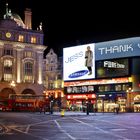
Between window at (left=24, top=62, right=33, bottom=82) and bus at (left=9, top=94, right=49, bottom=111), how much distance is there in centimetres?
3362

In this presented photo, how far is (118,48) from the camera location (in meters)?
102

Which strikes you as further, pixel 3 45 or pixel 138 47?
pixel 3 45

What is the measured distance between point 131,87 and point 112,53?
11.2 metres

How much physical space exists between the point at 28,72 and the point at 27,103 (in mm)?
35349

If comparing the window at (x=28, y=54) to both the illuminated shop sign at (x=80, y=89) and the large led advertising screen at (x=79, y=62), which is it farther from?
the illuminated shop sign at (x=80, y=89)

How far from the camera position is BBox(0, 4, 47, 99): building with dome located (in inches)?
4624

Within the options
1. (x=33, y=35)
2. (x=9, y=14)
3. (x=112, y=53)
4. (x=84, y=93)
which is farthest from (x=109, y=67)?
(x=9, y=14)

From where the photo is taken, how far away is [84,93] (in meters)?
110

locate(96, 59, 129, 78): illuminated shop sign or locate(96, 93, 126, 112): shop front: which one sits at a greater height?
locate(96, 59, 129, 78): illuminated shop sign

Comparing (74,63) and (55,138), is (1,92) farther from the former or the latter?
(55,138)

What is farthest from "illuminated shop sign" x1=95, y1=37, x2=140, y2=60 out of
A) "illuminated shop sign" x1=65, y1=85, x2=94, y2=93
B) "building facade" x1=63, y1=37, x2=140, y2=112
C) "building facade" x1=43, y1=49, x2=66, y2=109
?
"building facade" x1=43, y1=49, x2=66, y2=109

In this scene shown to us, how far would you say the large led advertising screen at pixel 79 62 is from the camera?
350ft

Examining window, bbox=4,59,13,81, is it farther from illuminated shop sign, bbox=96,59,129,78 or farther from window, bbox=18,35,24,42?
illuminated shop sign, bbox=96,59,129,78

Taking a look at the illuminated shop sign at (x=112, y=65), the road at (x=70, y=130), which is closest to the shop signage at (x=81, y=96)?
the illuminated shop sign at (x=112, y=65)
